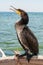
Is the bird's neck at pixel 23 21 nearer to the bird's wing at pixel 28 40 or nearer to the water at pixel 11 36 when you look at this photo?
the bird's wing at pixel 28 40

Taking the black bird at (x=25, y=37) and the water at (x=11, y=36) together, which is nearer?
the black bird at (x=25, y=37)

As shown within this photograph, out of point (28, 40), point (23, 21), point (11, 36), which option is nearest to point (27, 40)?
point (28, 40)

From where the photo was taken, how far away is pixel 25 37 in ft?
8.45

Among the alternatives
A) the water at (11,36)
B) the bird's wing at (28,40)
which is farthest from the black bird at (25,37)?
the water at (11,36)

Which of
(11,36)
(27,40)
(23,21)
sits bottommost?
(11,36)

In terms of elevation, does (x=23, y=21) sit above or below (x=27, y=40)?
above

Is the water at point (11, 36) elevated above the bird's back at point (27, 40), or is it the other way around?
the bird's back at point (27, 40)

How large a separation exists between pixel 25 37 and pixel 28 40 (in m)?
0.03

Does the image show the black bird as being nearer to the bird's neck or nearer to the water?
the bird's neck

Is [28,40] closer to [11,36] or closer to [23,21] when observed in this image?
A: [23,21]

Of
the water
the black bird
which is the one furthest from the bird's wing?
the water

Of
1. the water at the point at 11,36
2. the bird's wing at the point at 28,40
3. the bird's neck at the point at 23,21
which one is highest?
the bird's neck at the point at 23,21

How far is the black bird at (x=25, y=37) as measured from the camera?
2.52m

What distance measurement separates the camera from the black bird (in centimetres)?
252
